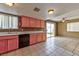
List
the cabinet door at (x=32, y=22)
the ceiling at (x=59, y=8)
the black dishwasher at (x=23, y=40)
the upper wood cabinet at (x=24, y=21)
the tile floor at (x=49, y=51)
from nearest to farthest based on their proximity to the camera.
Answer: the ceiling at (x=59, y=8)
the tile floor at (x=49, y=51)
the black dishwasher at (x=23, y=40)
the upper wood cabinet at (x=24, y=21)
the cabinet door at (x=32, y=22)

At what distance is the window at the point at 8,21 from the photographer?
3205 millimetres

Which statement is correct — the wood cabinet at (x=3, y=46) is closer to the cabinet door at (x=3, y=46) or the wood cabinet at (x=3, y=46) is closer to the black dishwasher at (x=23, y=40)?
the cabinet door at (x=3, y=46)

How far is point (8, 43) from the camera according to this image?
116 inches

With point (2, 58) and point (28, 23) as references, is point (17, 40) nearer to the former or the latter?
point (28, 23)

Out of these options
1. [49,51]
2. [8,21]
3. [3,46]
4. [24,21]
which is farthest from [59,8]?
[3,46]

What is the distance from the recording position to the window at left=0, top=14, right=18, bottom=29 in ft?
10.5

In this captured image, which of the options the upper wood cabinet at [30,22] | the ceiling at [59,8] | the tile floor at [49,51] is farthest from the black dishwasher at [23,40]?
the ceiling at [59,8]

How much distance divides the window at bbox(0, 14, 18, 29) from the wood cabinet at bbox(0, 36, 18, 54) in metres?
0.54

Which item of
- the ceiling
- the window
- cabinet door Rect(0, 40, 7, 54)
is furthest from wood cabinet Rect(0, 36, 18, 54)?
the ceiling

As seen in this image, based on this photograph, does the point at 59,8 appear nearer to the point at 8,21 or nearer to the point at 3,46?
the point at 8,21

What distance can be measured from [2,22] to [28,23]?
1.35 metres

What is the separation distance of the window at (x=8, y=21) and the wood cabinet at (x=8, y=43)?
54cm

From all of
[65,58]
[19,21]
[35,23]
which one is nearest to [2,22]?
[19,21]

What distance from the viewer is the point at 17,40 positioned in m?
3.41
